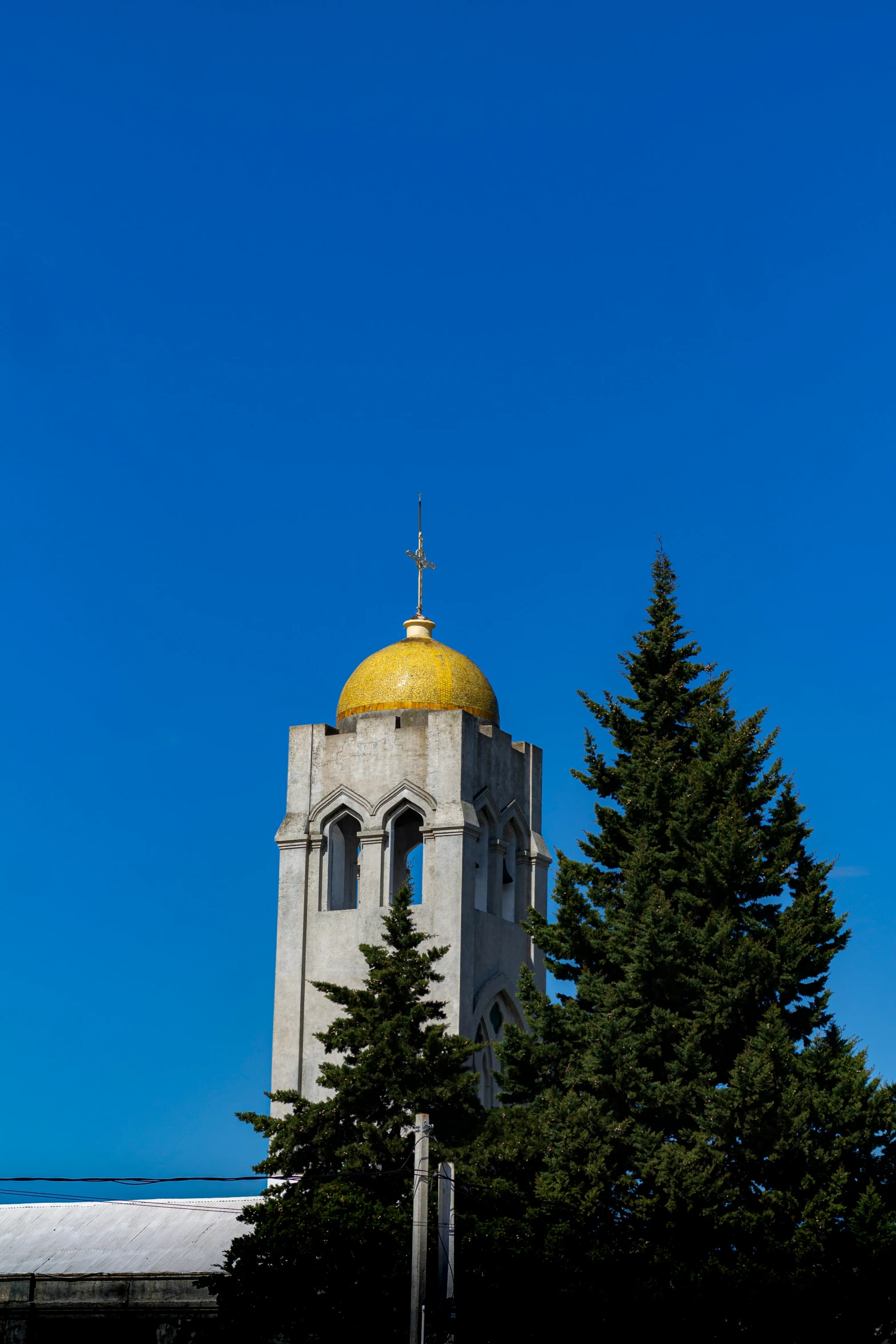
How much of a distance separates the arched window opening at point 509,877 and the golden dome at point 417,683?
2.48 meters

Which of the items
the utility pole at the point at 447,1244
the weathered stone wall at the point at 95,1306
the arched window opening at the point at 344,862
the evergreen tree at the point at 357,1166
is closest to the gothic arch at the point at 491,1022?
the arched window opening at the point at 344,862

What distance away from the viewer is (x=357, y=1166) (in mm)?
30219

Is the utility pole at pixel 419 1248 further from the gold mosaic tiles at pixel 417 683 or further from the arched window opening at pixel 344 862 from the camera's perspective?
the gold mosaic tiles at pixel 417 683

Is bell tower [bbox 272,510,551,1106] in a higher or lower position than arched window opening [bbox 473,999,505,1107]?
higher

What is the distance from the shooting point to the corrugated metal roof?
112ft

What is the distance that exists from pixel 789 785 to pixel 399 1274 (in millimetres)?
10500

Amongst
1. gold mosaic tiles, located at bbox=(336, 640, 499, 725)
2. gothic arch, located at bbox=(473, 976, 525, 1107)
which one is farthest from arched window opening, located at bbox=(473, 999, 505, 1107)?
gold mosaic tiles, located at bbox=(336, 640, 499, 725)

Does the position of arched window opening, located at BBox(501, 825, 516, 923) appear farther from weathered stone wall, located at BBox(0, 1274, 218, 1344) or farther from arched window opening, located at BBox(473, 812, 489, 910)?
weathered stone wall, located at BBox(0, 1274, 218, 1344)

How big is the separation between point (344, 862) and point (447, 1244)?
14.7 meters

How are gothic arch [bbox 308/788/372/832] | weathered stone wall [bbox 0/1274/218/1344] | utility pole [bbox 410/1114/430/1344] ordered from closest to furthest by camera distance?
utility pole [bbox 410/1114/430/1344] → weathered stone wall [bbox 0/1274/218/1344] → gothic arch [bbox 308/788/372/832]

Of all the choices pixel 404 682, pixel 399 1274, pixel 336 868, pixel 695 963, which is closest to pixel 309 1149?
pixel 399 1274

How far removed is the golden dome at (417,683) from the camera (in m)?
40.4

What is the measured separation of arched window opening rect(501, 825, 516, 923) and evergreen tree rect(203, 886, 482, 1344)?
699cm

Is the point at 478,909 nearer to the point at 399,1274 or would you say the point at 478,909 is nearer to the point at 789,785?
the point at 789,785
